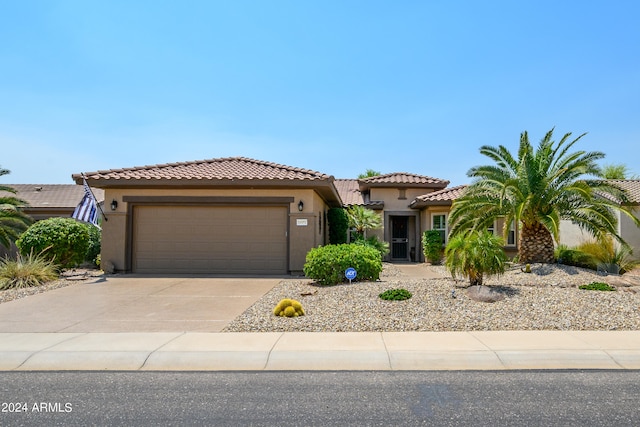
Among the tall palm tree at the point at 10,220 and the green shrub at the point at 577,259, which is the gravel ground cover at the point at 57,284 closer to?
the tall palm tree at the point at 10,220

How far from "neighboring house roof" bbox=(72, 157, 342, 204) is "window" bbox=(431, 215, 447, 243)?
23.7 ft

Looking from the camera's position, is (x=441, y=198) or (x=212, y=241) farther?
(x=441, y=198)

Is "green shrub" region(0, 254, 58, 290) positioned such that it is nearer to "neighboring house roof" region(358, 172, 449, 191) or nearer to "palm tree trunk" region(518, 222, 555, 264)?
"palm tree trunk" region(518, 222, 555, 264)

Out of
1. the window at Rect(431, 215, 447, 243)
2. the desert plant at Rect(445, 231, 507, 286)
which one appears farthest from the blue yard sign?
the window at Rect(431, 215, 447, 243)

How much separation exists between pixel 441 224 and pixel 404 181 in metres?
3.49

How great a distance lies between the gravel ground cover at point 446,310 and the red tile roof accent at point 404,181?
12.8 meters

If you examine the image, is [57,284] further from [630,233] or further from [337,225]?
[630,233]

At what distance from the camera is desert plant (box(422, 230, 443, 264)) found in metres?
19.5

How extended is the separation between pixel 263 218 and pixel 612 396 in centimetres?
1152

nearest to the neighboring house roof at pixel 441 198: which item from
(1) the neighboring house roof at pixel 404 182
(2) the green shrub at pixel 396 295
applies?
(1) the neighboring house roof at pixel 404 182

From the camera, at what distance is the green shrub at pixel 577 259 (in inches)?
539

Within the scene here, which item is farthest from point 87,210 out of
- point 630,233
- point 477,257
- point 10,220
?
point 630,233

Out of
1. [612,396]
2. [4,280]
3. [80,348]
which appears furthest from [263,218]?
[612,396]

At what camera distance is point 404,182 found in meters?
23.0
